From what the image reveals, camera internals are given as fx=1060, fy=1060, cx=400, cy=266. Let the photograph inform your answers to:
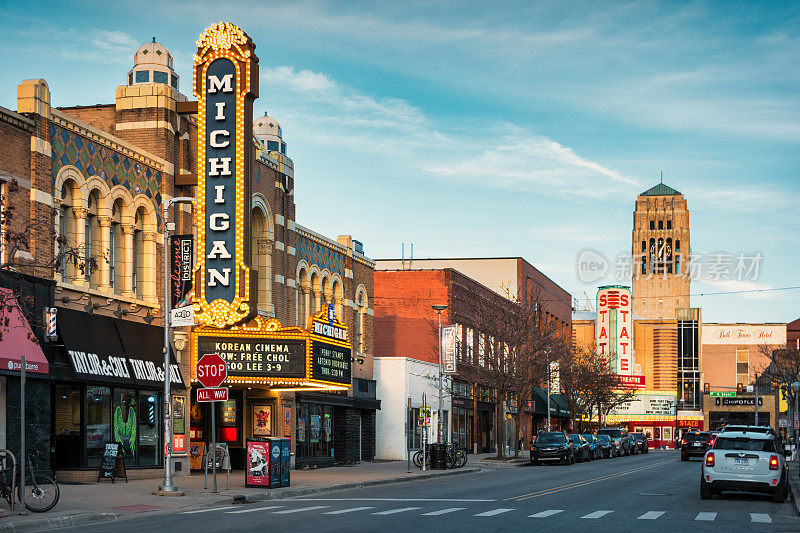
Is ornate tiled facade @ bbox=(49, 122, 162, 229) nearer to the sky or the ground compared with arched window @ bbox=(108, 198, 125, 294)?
nearer to the sky

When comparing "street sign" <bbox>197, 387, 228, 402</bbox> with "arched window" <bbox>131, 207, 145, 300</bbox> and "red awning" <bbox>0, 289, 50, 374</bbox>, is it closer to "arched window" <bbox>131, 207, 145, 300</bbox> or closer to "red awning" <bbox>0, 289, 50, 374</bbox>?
"red awning" <bbox>0, 289, 50, 374</bbox>

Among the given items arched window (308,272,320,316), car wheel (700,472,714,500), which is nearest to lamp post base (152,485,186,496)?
car wheel (700,472,714,500)

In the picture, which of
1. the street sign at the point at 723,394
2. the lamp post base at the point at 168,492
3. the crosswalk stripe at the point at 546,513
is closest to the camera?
the crosswalk stripe at the point at 546,513

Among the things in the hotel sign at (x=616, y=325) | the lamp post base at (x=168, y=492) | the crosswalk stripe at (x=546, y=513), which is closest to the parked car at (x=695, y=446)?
the crosswalk stripe at (x=546, y=513)

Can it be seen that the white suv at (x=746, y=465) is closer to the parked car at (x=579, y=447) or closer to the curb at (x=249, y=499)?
the curb at (x=249, y=499)

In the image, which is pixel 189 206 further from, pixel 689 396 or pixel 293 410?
pixel 689 396

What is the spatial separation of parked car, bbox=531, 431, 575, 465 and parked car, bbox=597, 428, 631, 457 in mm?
15559

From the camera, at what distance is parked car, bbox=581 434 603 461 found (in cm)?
6054

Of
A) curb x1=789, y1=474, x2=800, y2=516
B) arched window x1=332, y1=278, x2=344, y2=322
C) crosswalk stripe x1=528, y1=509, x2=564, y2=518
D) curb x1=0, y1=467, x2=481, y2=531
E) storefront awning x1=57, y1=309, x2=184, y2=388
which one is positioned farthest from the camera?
arched window x1=332, y1=278, x2=344, y2=322

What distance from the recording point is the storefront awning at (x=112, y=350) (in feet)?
91.3

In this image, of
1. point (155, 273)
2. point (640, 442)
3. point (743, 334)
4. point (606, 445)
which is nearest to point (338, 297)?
point (155, 273)

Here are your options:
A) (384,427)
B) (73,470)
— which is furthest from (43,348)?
(384,427)

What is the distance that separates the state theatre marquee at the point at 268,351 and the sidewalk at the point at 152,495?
329 centimetres

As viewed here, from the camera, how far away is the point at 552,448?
172 feet
